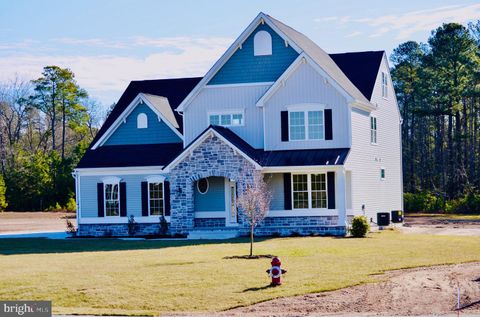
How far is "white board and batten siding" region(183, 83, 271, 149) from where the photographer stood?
36906mm

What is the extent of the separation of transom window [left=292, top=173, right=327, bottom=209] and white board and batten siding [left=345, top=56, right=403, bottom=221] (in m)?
1.35

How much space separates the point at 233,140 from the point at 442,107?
3191cm

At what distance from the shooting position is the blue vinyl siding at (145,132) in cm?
3991

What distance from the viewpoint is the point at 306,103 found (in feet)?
116

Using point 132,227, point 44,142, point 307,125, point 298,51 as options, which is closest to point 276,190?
point 307,125

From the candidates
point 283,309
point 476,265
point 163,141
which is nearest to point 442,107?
point 163,141

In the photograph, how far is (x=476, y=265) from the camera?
70.3 ft

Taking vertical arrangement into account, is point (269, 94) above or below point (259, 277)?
above

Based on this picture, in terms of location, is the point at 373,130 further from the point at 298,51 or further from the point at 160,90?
the point at 160,90

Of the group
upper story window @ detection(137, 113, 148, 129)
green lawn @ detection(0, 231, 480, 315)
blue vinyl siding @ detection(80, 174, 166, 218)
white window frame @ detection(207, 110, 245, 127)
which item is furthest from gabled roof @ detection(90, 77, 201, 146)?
green lawn @ detection(0, 231, 480, 315)

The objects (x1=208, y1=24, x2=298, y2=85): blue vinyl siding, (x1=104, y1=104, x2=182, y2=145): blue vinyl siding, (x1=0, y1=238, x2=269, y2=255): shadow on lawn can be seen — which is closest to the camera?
(x1=0, y1=238, x2=269, y2=255): shadow on lawn

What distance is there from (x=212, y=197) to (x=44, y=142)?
166 feet

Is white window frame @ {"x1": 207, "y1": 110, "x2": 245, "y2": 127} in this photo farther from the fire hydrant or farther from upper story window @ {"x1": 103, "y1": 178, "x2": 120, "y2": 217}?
the fire hydrant

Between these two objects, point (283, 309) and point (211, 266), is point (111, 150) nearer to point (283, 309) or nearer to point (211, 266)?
point (211, 266)
